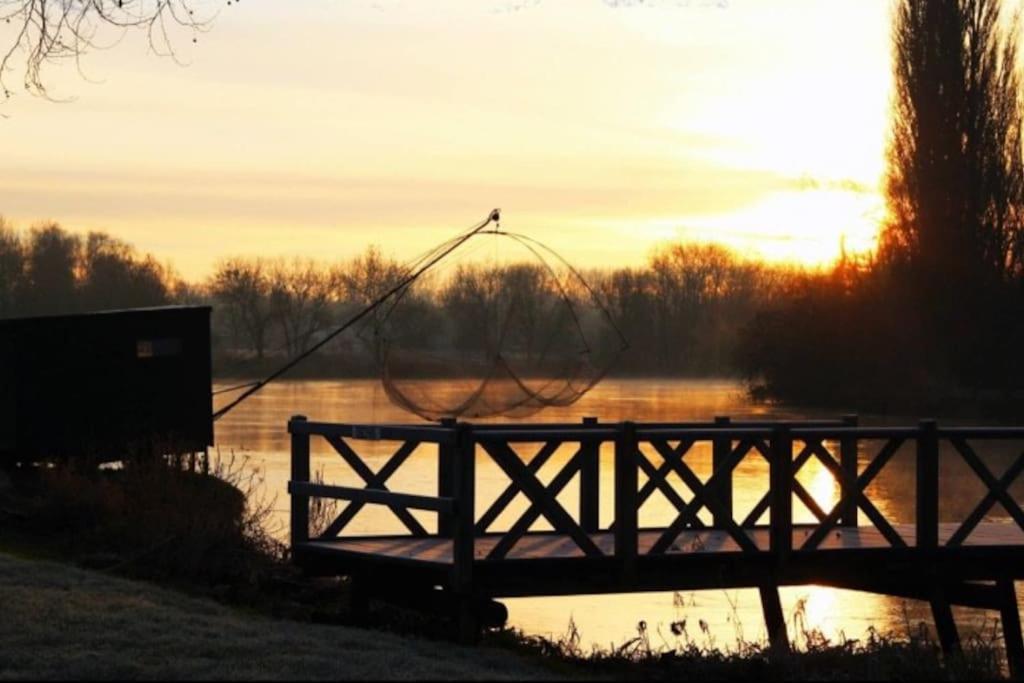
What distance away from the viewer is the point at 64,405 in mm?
29172

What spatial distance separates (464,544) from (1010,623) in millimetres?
5983

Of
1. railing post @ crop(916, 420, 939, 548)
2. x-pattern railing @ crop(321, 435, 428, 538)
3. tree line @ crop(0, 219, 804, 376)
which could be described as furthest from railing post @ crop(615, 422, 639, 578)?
tree line @ crop(0, 219, 804, 376)

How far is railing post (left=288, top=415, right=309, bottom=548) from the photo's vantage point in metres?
16.3

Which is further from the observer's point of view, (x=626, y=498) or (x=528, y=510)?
(x=626, y=498)

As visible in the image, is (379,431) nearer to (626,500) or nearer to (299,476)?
(299,476)

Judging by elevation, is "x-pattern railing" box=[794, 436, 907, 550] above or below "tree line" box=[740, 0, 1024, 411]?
below

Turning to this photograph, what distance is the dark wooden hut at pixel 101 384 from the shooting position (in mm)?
28875

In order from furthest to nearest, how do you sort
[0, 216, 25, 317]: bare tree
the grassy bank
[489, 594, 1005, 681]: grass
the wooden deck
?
[0, 216, 25, 317]: bare tree < the wooden deck < [489, 594, 1005, 681]: grass < the grassy bank

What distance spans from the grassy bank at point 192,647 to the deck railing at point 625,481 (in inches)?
65.8

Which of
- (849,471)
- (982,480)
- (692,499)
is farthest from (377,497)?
(982,480)

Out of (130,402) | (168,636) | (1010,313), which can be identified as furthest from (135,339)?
(1010,313)

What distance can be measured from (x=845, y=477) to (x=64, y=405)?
630 inches

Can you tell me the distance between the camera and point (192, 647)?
11.8 m

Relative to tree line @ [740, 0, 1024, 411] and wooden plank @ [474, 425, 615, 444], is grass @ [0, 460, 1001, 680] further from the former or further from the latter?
tree line @ [740, 0, 1024, 411]
